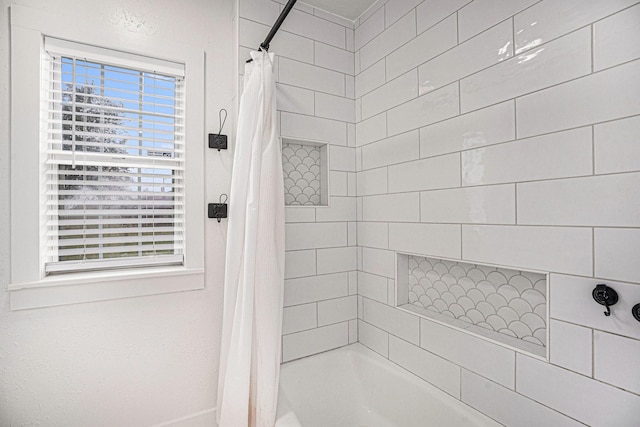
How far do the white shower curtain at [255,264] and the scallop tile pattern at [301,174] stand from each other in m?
0.38

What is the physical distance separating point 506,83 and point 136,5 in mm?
1714

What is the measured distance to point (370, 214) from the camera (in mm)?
1827

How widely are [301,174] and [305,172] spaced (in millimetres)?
32

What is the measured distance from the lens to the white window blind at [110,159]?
1.33 meters

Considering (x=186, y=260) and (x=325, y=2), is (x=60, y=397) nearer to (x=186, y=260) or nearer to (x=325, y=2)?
(x=186, y=260)

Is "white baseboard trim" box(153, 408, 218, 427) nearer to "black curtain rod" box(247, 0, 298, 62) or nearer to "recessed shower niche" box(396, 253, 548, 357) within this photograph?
"recessed shower niche" box(396, 253, 548, 357)

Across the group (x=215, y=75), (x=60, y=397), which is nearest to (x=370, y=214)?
(x=215, y=75)

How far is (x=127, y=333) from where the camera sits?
1.43m

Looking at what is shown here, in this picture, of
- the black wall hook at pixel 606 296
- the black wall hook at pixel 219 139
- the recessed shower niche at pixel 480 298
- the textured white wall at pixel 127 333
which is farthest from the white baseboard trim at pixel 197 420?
the black wall hook at pixel 606 296

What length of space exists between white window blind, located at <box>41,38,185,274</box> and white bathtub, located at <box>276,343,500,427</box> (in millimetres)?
930

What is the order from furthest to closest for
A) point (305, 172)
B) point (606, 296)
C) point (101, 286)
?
1. point (305, 172)
2. point (101, 286)
3. point (606, 296)

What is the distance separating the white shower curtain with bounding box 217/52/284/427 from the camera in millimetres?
1278

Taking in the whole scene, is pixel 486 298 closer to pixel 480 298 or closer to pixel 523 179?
pixel 480 298

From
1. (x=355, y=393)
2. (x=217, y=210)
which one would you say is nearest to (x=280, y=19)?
(x=217, y=210)
